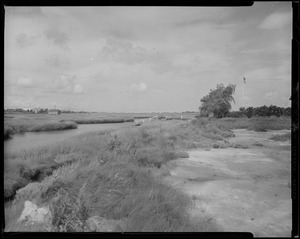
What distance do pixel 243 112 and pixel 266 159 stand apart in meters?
1.43

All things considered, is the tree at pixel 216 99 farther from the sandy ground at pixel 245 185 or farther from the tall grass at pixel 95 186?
the tall grass at pixel 95 186

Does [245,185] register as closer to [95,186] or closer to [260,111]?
[260,111]

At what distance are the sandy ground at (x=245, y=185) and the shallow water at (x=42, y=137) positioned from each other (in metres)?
2.19

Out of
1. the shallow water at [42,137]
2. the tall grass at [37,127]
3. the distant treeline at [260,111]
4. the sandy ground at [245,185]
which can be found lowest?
the sandy ground at [245,185]

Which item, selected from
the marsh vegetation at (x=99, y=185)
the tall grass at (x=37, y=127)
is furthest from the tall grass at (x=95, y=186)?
the tall grass at (x=37, y=127)

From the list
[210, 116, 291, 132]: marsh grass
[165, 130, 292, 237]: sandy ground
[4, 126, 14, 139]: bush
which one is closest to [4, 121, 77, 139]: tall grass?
[4, 126, 14, 139]: bush

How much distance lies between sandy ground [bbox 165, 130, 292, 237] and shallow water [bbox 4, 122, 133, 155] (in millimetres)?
2186

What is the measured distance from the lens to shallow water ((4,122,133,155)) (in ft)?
13.0

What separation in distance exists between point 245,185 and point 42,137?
173 inches

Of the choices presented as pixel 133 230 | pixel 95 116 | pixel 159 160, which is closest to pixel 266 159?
pixel 159 160

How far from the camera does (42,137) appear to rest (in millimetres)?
4410

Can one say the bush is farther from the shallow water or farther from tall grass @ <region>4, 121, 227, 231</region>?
tall grass @ <region>4, 121, 227, 231</region>

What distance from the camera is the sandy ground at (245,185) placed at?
367 centimetres
